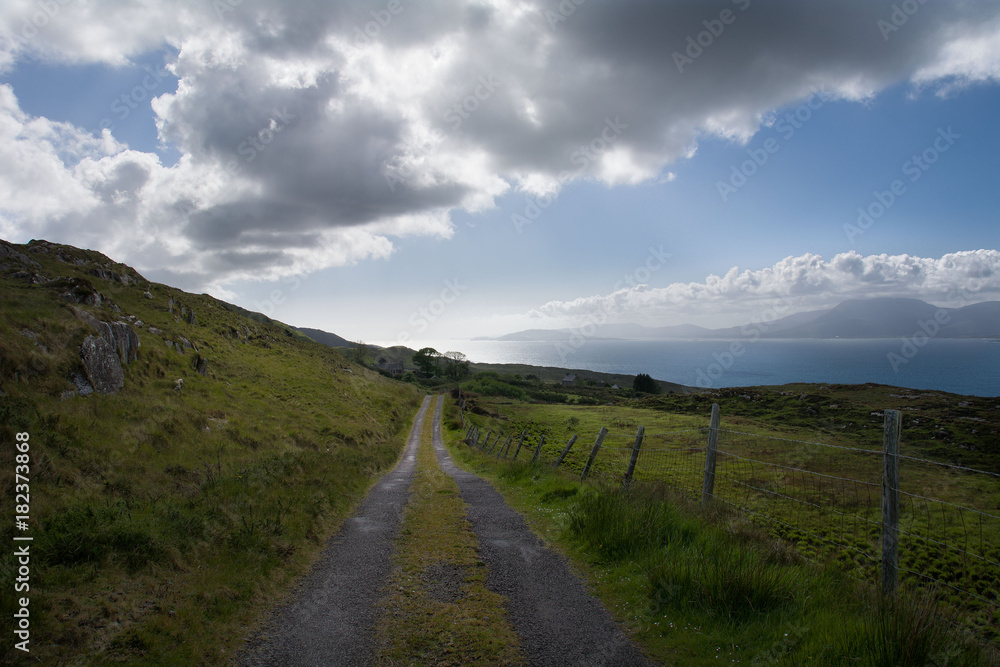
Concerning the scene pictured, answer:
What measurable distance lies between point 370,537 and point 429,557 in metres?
1.96

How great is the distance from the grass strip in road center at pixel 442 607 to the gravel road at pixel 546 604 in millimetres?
206

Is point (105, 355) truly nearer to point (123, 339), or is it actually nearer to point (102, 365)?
point (102, 365)

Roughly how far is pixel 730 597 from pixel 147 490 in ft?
35.6

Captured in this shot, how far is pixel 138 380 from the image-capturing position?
16469 mm

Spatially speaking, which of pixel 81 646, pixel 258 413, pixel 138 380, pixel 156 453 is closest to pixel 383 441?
pixel 258 413

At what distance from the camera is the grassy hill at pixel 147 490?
468cm

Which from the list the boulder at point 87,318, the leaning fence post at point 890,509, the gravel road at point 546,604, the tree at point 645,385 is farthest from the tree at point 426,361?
the leaning fence post at point 890,509

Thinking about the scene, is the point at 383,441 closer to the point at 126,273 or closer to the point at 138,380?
the point at 138,380

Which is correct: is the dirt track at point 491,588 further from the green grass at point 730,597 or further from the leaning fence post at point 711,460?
the leaning fence post at point 711,460

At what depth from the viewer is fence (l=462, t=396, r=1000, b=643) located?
5430 mm

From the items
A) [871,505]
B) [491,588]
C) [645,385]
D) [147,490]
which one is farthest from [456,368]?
[491,588]

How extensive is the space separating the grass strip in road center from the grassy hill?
1.72 m

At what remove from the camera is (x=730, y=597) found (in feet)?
16.7

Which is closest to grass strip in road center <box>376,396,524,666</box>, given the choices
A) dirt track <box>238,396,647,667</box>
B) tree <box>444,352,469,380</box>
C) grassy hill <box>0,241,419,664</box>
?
dirt track <box>238,396,647,667</box>
